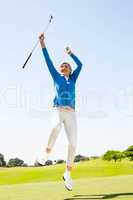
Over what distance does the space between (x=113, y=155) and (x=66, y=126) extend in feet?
390

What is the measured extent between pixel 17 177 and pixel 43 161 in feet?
148

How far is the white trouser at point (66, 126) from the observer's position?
1008 cm

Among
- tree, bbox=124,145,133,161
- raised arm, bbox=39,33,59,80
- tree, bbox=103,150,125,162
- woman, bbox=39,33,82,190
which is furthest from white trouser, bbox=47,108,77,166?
tree, bbox=124,145,133,161

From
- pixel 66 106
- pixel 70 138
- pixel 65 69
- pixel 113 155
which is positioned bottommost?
pixel 113 155

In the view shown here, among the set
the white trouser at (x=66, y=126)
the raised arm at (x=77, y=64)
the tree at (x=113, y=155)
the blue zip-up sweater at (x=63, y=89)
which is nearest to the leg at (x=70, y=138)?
the white trouser at (x=66, y=126)

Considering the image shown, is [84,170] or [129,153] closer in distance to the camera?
[84,170]

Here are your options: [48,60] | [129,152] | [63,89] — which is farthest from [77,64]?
[129,152]

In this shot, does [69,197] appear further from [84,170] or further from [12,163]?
[12,163]

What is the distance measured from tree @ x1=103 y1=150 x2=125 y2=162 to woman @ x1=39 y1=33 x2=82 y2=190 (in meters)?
117

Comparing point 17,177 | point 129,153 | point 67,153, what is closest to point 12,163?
point 129,153

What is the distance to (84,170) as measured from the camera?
53.3 m

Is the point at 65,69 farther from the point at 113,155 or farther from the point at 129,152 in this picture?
the point at 129,152

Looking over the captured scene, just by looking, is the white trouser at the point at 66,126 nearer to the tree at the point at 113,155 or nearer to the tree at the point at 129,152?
the tree at the point at 113,155

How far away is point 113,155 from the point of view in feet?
419
